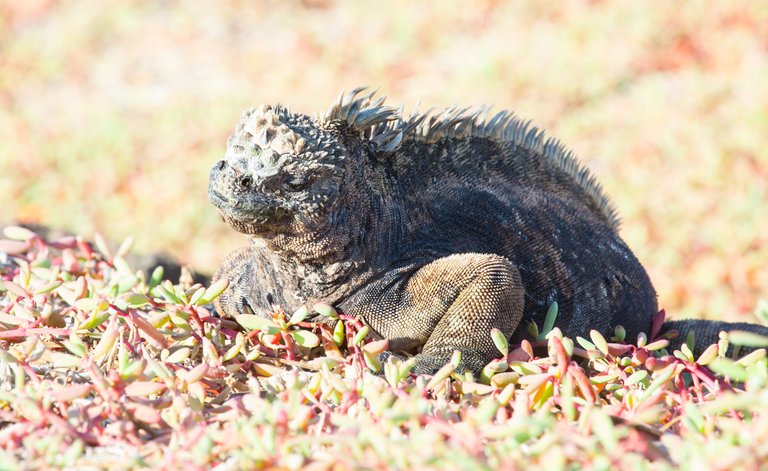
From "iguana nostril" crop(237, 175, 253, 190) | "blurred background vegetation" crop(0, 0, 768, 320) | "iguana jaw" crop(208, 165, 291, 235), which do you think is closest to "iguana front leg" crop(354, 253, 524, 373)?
"iguana jaw" crop(208, 165, 291, 235)

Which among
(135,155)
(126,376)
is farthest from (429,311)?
(135,155)

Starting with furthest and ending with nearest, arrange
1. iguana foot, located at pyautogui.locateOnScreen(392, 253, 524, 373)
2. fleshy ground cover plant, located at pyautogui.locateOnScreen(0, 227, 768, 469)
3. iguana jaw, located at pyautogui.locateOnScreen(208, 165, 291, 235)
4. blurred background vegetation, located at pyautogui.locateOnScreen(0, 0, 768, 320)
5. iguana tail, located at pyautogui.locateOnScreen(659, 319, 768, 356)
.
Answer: blurred background vegetation, located at pyautogui.locateOnScreen(0, 0, 768, 320), iguana tail, located at pyautogui.locateOnScreen(659, 319, 768, 356), iguana foot, located at pyautogui.locateOnScreen(392, 253, 524, 373), iguana jaw, located at pyautogui.locateOnScreen(208, 165, 291, 235), fleshy ground cover plant, located at pyautogui.locateOnScreen(0, 227, 768, 469)

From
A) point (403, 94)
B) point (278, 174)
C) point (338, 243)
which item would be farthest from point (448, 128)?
point (403, 94)

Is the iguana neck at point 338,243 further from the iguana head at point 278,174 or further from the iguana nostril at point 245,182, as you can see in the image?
the iguana nostril at point 245,182

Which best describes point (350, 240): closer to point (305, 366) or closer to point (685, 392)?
point (305, 366)

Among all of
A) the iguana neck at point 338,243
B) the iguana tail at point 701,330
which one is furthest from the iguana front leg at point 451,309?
the iguana tail at point 701,330

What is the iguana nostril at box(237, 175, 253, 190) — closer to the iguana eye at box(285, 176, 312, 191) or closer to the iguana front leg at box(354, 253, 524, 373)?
the iguana eye at box(285, 176, 312, 191)
